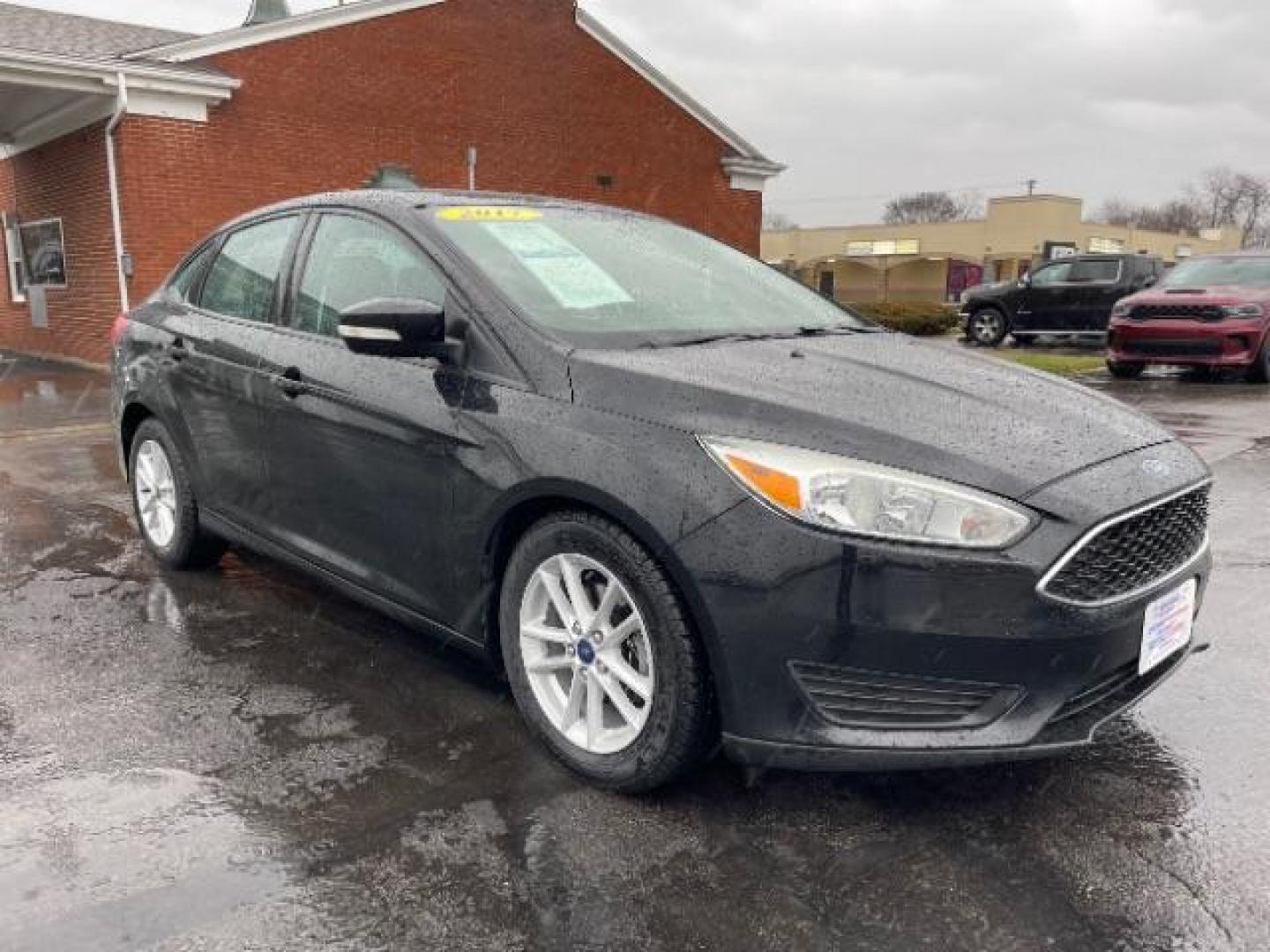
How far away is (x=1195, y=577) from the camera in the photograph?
110 inches

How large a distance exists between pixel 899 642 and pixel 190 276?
3.66 meters

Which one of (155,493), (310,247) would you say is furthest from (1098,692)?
(155,493)

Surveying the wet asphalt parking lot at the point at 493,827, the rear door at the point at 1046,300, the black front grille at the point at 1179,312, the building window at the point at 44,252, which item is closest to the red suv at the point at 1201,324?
the black front grille at the point at 1179,312

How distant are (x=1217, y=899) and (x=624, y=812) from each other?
53.3 inches

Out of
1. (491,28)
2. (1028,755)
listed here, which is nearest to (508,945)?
(1028,755)

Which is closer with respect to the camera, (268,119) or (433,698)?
(433,698)

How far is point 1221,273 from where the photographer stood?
13.4 metres

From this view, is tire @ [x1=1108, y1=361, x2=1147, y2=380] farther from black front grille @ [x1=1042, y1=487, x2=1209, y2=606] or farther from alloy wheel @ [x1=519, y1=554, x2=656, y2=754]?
alloy wheel @ [x1=519, y1=554, x2=656, y2=754]

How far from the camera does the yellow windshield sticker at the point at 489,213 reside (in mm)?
3396

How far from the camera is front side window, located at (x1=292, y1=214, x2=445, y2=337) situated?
3277mm

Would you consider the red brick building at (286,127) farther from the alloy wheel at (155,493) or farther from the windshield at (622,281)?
Result: the windshield at (622,281)

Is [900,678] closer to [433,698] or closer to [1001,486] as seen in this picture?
[1001,486]

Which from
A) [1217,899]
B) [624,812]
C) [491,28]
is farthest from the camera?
[491,28]

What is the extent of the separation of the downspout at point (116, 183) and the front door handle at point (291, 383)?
10.1 meters
